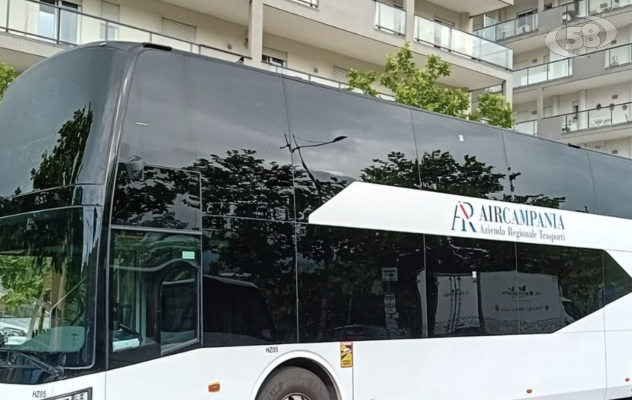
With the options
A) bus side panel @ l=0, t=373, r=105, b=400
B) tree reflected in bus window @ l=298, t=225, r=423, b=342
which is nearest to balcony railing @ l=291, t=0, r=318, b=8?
tree reflected in bus window @ l=298, t=225, r=423, b=342

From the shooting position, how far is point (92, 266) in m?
5.76

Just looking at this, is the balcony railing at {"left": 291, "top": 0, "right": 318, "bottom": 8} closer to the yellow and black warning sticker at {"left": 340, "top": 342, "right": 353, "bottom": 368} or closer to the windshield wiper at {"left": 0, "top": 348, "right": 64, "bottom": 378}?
the yellow and black warning sticker at {"left": 340, "top": 342, "right": 353, "bottom": 368}

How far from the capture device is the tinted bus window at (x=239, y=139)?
6.84 m

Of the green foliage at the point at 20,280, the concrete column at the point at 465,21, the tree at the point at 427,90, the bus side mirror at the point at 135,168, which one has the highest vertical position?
the concrete column at the point at 465,21

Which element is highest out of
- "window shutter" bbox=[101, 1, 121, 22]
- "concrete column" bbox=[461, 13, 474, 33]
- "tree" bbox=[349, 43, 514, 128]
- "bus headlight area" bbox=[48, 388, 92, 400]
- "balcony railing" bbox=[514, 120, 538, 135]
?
"concrete column" bbox=[461, 13, 474, 33]

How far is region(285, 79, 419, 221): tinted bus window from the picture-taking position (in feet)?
25.2

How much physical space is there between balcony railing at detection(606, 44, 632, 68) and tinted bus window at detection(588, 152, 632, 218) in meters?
24.1

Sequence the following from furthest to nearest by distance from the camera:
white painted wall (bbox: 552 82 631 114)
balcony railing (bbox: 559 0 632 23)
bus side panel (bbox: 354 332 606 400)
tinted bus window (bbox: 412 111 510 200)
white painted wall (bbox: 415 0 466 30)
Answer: balcony railing (bbox: 559 0 632 23) < white painted wall (bbox: 552 82 631 114) < white painted wall (bbox: 415 0 466 30) < tinted bus window (bbox: 412 111 510 200) < bus side panel (bbox: 354 332 606 400)

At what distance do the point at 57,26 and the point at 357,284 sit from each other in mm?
11911

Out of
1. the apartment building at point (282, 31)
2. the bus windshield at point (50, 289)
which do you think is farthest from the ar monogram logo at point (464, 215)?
the apartment building at point (282, 31)

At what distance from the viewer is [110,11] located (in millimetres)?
18344

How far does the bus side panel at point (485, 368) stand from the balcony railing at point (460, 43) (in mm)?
15576

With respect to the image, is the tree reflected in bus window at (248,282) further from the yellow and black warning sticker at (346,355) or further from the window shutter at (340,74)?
the window shutter at (340,74)

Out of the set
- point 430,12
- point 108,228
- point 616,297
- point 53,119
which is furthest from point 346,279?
point 430,12
